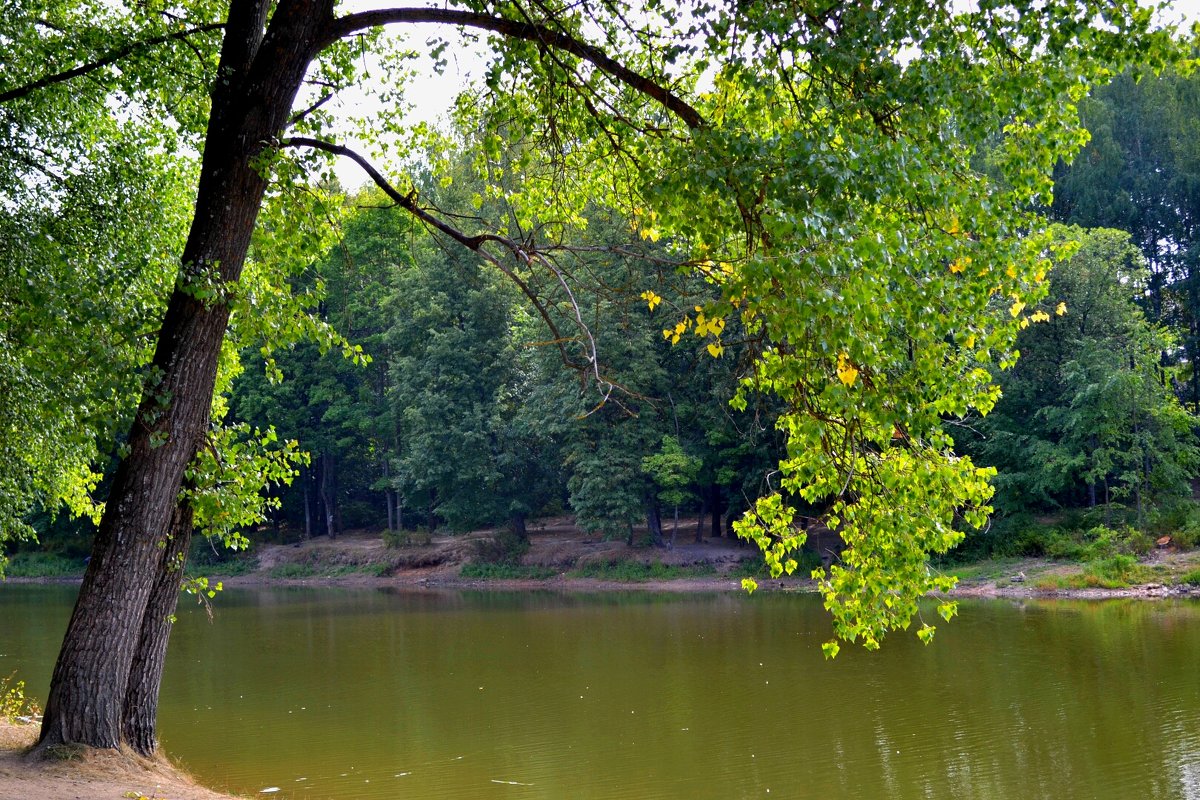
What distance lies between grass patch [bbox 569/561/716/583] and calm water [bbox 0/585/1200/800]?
8064mm

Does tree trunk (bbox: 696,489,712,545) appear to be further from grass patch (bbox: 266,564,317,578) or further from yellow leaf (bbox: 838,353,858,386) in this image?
yellow leaf (bbox: 838,353,858,386)

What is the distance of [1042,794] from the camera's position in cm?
958

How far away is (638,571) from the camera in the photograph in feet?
105

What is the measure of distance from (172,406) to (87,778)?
7.46ft

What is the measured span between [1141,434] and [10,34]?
27.0m

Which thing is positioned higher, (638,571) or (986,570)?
(638,571)

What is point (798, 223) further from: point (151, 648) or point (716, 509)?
point (716, 509)

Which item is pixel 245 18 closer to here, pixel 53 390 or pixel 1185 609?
pixel 53 390

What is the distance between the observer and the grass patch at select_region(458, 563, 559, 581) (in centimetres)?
3388

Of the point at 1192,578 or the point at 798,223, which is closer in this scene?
the point at 798,223

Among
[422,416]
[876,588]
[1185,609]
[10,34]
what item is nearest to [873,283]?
[876,588]

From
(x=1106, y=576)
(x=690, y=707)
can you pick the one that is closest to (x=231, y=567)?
(x=1106, y=576)

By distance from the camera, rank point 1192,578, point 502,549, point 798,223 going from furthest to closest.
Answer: point 502,549, point 1192,578, point 798,223

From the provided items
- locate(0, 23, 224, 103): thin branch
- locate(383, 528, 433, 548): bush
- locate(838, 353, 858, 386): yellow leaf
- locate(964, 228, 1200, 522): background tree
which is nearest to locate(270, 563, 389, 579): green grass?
locate(383, 528, 433, 548): bush
